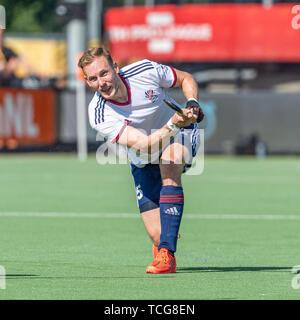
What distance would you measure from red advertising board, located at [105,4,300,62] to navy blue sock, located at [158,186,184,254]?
2375cm

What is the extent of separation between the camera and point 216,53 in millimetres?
32312

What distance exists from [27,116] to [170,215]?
1887cm

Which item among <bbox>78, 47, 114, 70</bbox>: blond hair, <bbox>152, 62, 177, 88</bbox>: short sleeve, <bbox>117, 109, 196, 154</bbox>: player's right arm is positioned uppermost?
<bbox>78, 47, 114, 70</bbox>: blond hair

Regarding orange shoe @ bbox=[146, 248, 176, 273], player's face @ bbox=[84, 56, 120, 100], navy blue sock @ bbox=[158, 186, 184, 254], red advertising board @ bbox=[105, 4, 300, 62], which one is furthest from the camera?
red advertising board @ bbox=[105, 4, 300, 62]

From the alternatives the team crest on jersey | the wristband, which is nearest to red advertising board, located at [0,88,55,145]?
the team crest on jersey

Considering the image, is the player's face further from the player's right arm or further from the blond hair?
the player's right arm

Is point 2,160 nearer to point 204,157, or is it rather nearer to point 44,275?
point 204,157

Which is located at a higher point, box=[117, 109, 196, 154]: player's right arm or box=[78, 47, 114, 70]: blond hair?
box=[78, 47, 114, 70]: blond hair

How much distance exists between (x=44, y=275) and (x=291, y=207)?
6733mm

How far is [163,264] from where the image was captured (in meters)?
7.70

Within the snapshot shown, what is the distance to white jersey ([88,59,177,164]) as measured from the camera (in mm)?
7754

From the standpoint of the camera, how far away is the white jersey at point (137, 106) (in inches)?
305

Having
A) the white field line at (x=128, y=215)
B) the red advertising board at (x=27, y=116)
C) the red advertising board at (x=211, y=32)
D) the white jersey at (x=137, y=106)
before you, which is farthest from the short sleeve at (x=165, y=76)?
the red advertising board at (x=211, y=32)
